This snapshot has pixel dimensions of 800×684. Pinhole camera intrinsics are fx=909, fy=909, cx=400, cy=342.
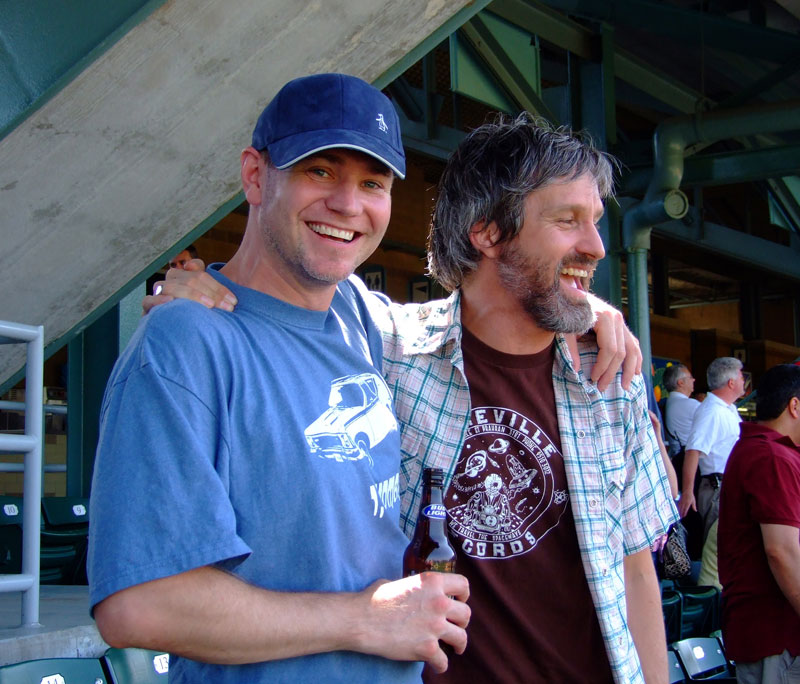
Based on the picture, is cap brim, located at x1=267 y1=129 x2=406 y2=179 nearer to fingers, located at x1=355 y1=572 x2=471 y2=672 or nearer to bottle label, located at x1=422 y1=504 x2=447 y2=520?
bottle label, located at x1=422 y1=504 x2=447 y2=520

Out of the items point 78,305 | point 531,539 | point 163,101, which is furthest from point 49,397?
point 531,539

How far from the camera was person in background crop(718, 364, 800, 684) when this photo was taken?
4.11 meters

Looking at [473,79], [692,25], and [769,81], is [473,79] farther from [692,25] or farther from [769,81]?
[769,81]

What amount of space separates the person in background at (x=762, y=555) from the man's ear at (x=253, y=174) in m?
3.18

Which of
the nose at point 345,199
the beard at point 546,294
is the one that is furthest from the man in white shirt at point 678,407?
the nose at point 345,199

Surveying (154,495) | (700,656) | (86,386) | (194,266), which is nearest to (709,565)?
(700,656)

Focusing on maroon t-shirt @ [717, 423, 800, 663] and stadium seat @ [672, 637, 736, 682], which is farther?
stadium seat @ [672, 637, 736, 682]

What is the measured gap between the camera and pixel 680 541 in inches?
248

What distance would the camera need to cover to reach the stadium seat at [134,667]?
3.16m

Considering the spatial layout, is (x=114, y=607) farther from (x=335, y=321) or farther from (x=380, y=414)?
(x=335, y=321)

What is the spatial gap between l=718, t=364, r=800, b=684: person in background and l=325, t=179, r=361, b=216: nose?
309 cm

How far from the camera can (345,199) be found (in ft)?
6.02

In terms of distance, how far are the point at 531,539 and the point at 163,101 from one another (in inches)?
119

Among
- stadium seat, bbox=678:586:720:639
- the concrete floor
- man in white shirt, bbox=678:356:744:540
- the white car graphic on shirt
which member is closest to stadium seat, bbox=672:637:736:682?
stadium seat, bbox=678:586:720:639
